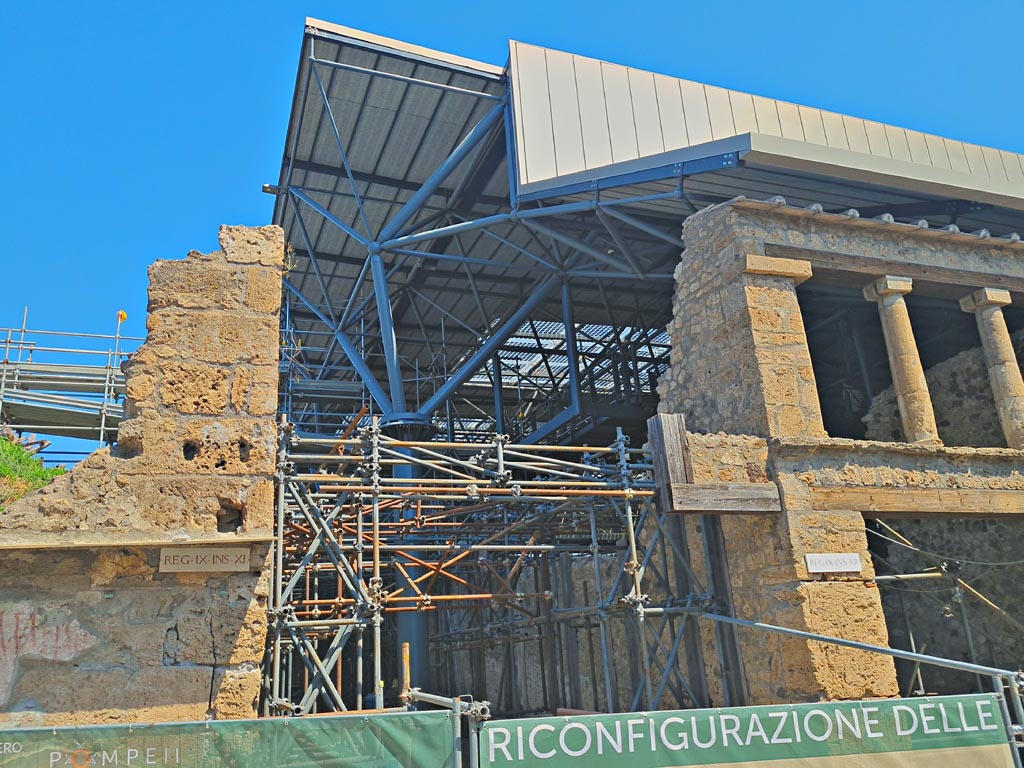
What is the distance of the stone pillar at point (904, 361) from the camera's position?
11297 millimetres

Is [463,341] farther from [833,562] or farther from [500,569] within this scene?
[833,562]

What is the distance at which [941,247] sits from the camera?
12.4 metres

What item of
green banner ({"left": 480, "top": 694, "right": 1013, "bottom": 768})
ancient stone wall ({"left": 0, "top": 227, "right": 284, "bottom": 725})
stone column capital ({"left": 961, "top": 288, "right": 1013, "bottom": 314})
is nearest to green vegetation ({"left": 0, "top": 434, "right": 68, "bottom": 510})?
ancient stone wall ({"left": 0, "top": 227, "right": 284, "bottom": 725})

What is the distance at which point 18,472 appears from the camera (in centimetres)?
955

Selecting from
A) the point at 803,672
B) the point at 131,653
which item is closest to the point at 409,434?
the point at 803,672

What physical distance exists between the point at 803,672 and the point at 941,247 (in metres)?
6.53

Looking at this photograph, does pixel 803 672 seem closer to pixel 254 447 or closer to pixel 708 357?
pixel 708 357

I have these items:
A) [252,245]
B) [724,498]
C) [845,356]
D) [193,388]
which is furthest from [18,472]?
[845,356]

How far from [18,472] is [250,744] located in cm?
618

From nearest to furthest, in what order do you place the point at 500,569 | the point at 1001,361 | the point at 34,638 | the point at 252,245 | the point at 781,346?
1. the point at 34,638
2. the point at 252,245
3. the point at 781,346
4. the point at 1001,361
5. the point at 500,569

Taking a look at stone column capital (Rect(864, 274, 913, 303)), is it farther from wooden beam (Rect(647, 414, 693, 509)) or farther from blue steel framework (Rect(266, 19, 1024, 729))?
wooden beam (Rect(647, 414, 693, 509))

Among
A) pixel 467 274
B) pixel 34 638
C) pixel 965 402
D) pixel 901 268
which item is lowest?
pixel 34 638

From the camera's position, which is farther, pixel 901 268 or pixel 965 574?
pixel 965 574

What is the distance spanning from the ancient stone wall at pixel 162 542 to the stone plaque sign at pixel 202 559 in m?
0.01
